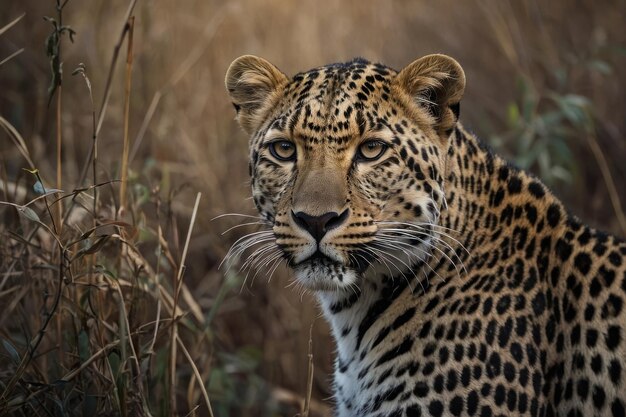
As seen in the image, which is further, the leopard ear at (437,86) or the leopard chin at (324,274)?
the leopard ear at (437,86)

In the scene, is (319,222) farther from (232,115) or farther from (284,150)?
(232,115)

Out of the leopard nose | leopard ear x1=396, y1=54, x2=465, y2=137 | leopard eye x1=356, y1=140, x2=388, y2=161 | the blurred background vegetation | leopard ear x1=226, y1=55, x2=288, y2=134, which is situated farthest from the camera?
the blurred background vegetation

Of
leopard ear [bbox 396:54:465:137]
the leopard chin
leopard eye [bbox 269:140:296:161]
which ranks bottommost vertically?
the leopard chin

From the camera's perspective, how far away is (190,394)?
5352mm

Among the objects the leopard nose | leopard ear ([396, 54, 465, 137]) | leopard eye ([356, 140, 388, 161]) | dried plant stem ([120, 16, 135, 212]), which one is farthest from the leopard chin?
dried plant stem ([120, 16, 135, 212])

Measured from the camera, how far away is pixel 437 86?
5.09 meters

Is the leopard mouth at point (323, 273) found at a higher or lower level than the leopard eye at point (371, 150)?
lower

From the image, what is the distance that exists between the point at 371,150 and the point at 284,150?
0.47 metres

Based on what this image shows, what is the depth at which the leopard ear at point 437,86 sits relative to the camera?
504 cm

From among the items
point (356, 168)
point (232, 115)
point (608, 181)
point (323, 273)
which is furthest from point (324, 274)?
point (232, 115)

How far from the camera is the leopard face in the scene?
4.68 metres

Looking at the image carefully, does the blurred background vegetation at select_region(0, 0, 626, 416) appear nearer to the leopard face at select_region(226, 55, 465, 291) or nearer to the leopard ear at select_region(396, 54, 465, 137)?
the leopard face at select_region(226, 55, 465, 291)

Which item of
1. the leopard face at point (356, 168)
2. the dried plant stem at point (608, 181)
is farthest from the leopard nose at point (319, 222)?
the dried plant stem at point (608, 181)

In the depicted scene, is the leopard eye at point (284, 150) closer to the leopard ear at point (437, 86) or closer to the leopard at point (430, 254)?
the leopard at point (430, 254)
